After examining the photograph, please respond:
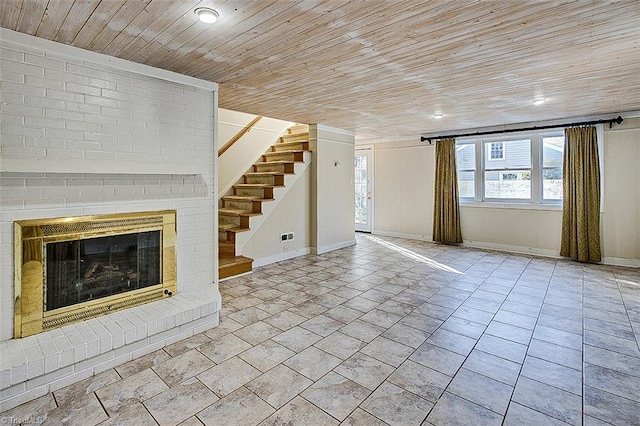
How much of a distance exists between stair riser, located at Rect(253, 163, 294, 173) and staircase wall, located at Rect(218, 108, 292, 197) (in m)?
0.18

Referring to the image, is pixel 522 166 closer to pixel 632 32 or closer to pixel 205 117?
pixel 632 32

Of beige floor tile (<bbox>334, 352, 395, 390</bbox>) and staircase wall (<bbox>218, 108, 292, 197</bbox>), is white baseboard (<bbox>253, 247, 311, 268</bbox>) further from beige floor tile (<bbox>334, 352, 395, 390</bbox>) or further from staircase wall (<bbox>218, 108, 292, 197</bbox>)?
beige floor tile (<bbox>334, 352, 395, 390</bbox>)

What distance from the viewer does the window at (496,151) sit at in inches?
253

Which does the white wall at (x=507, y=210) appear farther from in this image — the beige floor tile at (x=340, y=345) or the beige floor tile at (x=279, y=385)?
the beige floor tile at (x=279, y=385)

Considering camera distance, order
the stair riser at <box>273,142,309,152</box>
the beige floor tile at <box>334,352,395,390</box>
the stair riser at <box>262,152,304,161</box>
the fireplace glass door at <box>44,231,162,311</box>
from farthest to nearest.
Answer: the stair riser at <box>273,142,309,152</box> < the stair riser at <box>262,152,304,161</box> < the fireplace glass door at <box>44,231,162,311</box> < the beige floor tile at <box>334,352,395,390</box>

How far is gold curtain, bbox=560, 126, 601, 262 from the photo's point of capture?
5.34 metres

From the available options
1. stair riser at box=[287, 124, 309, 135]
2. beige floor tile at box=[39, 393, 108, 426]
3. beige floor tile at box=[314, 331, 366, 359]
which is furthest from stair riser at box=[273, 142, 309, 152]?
beige floor tile at box=[39, 393, 108, 426]

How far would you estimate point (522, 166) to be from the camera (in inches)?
244

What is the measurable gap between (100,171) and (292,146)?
4.21 m

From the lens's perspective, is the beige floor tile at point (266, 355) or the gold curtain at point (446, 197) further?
the gold curtain at point (446, 197)

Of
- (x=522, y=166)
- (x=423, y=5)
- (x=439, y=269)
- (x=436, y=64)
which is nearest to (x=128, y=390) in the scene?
(x=423, y=5)

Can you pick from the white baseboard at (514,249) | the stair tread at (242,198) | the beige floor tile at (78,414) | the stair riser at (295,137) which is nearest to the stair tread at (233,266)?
the stair tread at (242,198)

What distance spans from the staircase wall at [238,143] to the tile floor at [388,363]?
8.04 feet

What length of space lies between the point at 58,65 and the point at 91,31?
0.46 metres
